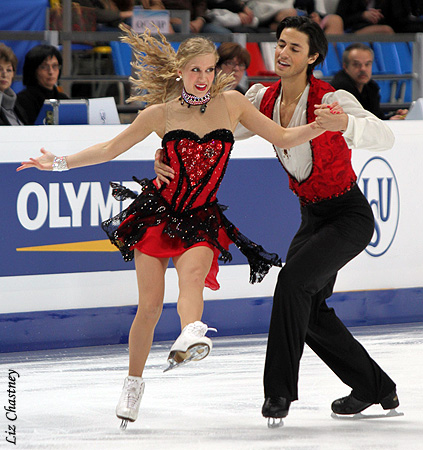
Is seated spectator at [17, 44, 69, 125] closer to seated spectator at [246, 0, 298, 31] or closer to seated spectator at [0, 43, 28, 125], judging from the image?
seated spectator at [0, 43, 28, 125]

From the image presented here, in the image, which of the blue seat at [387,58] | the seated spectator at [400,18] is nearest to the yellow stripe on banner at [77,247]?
the blue seat at [387,58]

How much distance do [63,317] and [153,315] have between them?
161cm

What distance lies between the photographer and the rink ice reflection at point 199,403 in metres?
3.02

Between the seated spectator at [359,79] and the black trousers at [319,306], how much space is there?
262cm

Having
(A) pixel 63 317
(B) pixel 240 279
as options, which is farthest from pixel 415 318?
(A) pixel 63 317

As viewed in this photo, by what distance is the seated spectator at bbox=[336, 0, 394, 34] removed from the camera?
24.0 ft

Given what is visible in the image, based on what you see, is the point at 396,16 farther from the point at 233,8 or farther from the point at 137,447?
the point at 137,447

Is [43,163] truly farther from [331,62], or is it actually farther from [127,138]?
[331,62]

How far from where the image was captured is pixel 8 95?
4.86 m

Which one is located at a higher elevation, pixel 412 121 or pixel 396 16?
pixel 396 16

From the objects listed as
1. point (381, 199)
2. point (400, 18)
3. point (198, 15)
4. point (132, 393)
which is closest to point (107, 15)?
point (198, 15)

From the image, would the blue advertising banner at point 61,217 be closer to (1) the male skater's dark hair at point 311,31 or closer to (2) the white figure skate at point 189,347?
(1) the male skater's dark hair at point 311,31

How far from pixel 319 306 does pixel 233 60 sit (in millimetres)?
2682

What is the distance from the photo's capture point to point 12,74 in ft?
16.5
